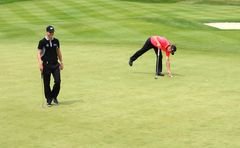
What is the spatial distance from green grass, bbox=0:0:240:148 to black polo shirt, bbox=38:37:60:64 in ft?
4.12

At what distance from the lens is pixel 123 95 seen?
52.1 feet

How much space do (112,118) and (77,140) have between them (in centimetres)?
204

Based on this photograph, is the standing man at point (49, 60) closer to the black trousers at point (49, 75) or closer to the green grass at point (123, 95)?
the black trousers at point (49, 75)

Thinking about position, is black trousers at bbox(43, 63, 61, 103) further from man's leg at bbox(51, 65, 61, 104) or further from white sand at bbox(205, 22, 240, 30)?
white sand at bbox(205, 22, 240, 30)

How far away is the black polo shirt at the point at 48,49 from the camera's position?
559 inches

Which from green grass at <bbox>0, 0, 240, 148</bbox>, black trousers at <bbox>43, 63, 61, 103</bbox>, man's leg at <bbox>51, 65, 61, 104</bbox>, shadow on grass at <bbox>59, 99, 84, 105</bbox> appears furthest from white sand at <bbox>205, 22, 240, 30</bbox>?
black trousers at <bbox>43, 63, 61, 103</bbox>

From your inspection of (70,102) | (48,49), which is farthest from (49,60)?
(70,102)

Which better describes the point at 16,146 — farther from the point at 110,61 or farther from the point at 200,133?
the point at 110,61

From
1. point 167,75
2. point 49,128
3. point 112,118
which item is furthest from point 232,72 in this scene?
point 49,128

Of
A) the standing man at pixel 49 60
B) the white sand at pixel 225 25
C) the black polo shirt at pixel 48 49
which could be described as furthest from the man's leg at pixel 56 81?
the white sand at pixel 225 25

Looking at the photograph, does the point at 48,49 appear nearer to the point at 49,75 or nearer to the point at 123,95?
the point at 49,75

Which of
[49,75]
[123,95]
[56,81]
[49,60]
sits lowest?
[123,95]

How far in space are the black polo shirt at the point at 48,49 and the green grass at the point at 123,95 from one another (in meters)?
1.25

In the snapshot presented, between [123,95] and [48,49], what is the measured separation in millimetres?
2785
